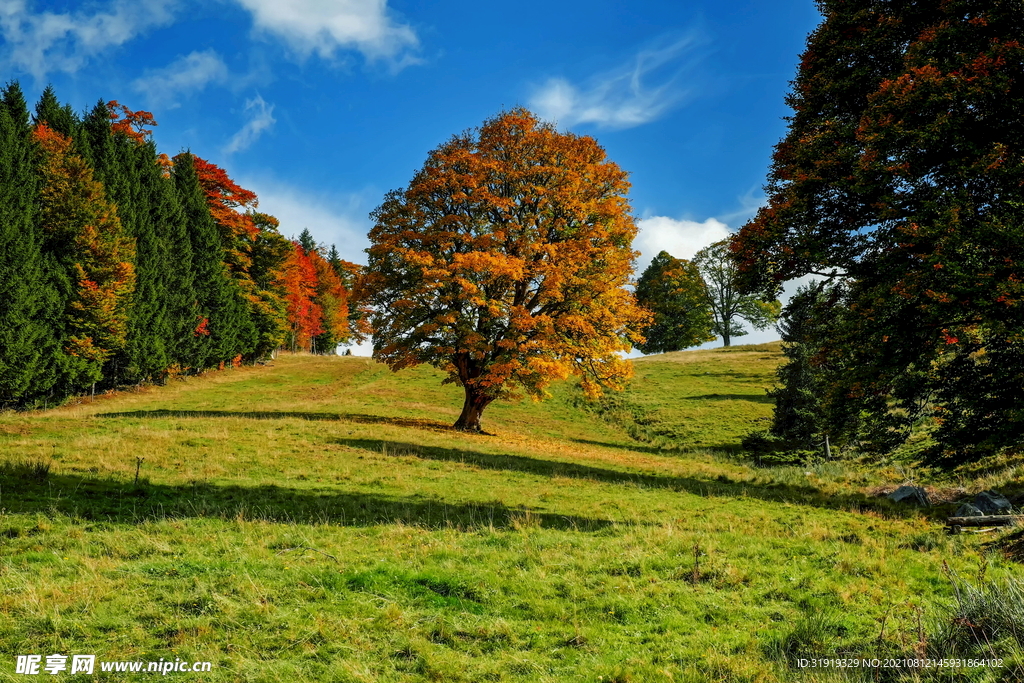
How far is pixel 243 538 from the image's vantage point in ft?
32.7

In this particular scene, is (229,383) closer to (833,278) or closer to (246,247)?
(246,247)

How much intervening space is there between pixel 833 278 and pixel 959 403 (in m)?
4.81

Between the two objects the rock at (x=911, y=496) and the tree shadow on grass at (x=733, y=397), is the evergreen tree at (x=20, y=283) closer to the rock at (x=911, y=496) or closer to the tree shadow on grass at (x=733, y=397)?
the rock at (x=911, y=496)

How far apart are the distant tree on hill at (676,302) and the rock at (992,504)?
59359 millimetres

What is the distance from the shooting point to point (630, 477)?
2022cm

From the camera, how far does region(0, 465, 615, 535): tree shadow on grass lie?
11.4 meters

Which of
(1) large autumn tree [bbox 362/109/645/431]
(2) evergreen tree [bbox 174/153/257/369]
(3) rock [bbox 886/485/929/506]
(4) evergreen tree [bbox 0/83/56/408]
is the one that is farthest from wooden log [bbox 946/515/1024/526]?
(2) evergreen tree [bbox 174/153/257/369]

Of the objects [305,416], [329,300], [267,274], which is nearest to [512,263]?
[305,416]

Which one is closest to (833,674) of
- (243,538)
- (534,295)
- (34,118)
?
(243,538)

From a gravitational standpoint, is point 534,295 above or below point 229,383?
above

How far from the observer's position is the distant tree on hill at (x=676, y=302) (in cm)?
7375

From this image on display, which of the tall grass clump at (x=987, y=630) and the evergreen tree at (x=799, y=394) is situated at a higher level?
the evergreen tree at (x=799, y=394)

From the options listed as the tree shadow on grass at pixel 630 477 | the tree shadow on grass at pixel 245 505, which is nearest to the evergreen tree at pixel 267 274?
the tree shadow on grass at pixel 630 477

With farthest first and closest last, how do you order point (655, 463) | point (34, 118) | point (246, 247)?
point (246, 247) < point (34, 118) < point (655, 463)
